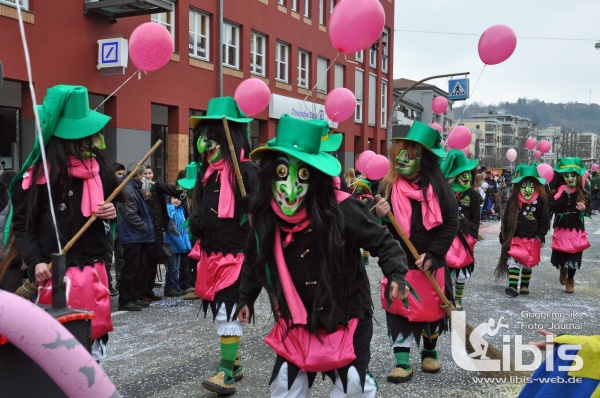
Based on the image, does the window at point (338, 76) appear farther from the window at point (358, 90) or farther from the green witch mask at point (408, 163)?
the green witch mask at point (408, 163)

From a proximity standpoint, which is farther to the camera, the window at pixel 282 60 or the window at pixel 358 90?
the window at pixel 358 90

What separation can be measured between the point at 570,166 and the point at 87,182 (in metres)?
7.79

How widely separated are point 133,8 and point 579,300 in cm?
1107

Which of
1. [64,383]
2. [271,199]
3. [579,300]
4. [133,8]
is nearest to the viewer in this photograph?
[64,383]

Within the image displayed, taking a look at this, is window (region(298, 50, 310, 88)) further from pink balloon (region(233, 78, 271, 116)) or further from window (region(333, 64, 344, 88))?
pink balloon (region(233, 78, 271, 116))

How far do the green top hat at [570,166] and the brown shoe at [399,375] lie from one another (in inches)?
229

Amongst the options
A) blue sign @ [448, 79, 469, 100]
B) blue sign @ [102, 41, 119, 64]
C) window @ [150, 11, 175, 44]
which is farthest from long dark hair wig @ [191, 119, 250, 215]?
window @ [150, 11, 175, 44]

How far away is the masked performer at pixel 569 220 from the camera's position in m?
9.31

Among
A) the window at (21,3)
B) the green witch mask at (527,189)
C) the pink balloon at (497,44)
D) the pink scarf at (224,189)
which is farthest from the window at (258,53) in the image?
the pink scarf at (224,189)

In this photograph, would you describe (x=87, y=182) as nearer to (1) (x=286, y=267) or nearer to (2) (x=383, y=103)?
(1) (x=286, y=267)

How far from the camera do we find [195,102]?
60.1ft

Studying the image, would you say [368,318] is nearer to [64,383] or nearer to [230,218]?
[230,218]

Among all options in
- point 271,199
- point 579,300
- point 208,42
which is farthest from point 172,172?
point 271,199

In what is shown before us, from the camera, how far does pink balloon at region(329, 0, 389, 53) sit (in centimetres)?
502
